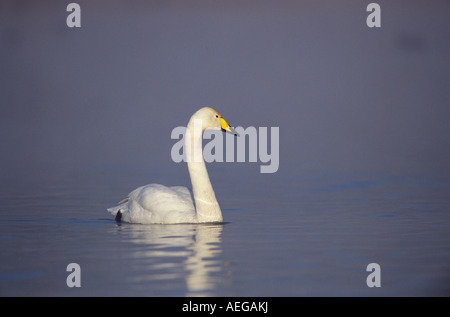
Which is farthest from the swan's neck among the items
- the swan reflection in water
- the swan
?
the swan reflection in water

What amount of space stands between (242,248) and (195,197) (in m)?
2.10

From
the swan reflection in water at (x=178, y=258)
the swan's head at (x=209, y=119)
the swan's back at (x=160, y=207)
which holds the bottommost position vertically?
the swan reflection in water at (x=178, y=258)

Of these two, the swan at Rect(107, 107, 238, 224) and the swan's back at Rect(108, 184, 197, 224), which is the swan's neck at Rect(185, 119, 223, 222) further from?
the swan's back at Rect(108, 184, 197, 224)

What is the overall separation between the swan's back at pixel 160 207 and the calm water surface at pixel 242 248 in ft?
0.55

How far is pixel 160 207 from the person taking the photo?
1270cm

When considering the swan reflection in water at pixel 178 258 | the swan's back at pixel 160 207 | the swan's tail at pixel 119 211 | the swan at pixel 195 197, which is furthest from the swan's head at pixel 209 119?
the swan's tail at pixel 119 211

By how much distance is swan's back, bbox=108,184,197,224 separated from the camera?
41.6ft

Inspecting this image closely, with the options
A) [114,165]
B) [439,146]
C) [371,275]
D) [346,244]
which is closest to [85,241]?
[346,244]

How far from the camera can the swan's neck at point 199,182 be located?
12594 mm

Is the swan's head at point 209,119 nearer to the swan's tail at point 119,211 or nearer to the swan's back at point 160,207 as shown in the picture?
the swan's back at point 160,207

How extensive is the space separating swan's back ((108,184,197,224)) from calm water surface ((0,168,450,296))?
167mm

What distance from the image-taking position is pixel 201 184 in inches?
499

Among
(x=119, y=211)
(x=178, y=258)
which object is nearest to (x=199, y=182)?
(x=119, y=211)
